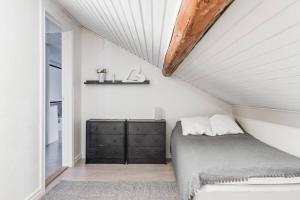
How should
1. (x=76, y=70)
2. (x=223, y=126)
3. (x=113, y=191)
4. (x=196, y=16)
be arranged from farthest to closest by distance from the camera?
(x=76, y=70)
(x=223, y=126)
(x=113, y=191)
(x=196, y=16)

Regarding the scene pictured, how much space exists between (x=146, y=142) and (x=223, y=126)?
1.19 metres

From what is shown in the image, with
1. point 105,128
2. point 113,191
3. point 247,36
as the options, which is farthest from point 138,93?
point 247,36

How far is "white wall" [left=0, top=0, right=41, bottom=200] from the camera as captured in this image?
1.88 metres

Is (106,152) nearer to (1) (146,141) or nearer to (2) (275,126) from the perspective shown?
(1) (146,141)

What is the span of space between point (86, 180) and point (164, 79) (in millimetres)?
2035

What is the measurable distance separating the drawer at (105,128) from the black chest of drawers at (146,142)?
125mm

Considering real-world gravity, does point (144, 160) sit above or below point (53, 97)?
below

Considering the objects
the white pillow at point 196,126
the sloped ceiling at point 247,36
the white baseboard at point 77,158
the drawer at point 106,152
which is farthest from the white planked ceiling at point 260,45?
the white baseboard at point 77,158

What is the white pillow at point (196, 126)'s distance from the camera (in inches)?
135

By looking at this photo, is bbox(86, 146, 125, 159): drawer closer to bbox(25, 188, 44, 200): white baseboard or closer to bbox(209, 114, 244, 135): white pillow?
bbox(25, 188, 44, 200): white baseboard

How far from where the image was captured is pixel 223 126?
347 centimetres

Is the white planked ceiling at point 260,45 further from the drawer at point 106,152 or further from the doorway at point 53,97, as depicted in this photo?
the doorway at point 53,97

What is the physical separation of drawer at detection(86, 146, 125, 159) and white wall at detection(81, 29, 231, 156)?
1.49 ft

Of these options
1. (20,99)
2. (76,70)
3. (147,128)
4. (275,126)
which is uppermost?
(76,70)
